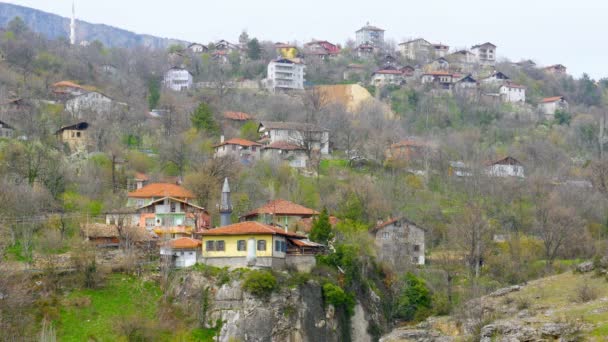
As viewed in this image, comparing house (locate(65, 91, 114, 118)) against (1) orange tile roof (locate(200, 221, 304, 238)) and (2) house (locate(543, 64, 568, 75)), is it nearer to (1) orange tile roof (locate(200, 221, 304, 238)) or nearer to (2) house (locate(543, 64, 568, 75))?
(1) orange tile roof (locate(200, 221, 304, 238))

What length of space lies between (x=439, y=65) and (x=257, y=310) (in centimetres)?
9650

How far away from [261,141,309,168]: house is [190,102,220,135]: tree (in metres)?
6.09

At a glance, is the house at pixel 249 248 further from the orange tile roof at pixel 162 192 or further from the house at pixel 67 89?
the house at pixel 67 89

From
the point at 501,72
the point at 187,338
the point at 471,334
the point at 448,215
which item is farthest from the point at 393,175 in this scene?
the point at 501,72

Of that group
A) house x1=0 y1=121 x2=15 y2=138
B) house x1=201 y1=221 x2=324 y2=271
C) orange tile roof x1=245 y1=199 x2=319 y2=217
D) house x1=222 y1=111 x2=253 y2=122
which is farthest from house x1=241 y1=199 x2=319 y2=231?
house x1=222 y1=111 x2=253 y2=122

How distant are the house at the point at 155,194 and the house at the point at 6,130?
19035 millimetres

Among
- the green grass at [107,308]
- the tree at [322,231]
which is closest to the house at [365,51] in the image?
the tree at [322,231]

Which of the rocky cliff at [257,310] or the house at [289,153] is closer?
the rocky cliff at [257,310]

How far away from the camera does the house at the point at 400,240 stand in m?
66.8

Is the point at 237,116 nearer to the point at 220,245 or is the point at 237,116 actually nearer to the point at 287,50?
the point at 220,245

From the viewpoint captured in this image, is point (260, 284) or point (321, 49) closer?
point (260, 284)

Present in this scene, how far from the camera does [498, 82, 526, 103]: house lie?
129m

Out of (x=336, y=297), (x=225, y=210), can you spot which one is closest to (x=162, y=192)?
(x=225, y=210)

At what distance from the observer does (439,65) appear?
14300cm
